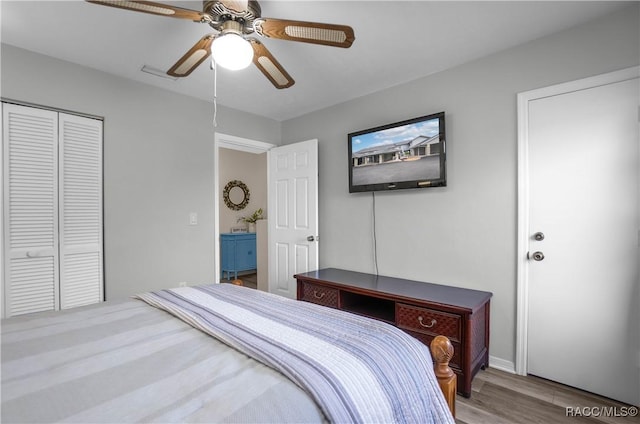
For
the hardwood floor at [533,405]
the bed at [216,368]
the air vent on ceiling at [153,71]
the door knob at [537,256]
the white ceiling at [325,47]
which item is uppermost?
the white ceiling at [325,47]

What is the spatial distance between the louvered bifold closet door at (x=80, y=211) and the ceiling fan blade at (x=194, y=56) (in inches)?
47.3

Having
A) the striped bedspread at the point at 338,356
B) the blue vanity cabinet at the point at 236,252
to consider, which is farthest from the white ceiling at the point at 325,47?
the blue vanity cabinet at the point at 236,252

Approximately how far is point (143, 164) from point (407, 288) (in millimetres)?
2623

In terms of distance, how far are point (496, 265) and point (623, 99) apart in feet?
4.28

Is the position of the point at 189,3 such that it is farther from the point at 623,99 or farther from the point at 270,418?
the point at 623,99

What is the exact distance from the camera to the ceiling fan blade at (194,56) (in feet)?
5.57

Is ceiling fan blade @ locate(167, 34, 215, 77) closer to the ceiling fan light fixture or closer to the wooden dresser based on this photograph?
the ceiling fan light fixture

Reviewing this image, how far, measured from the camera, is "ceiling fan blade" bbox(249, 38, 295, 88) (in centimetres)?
172

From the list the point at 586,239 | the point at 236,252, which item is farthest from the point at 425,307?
the point at 236,252

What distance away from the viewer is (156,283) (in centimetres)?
294

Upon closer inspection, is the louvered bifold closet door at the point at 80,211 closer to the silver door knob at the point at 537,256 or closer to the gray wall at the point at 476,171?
the gray wall at the point at 476,171

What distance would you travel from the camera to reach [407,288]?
2.52 meters

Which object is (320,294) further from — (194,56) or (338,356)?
(194,56)

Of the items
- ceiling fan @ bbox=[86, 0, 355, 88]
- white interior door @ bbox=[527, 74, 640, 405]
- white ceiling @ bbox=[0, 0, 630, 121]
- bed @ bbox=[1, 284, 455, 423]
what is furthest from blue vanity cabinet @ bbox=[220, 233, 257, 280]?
white interior door @ bbox=[527, 74, 640, 405]
